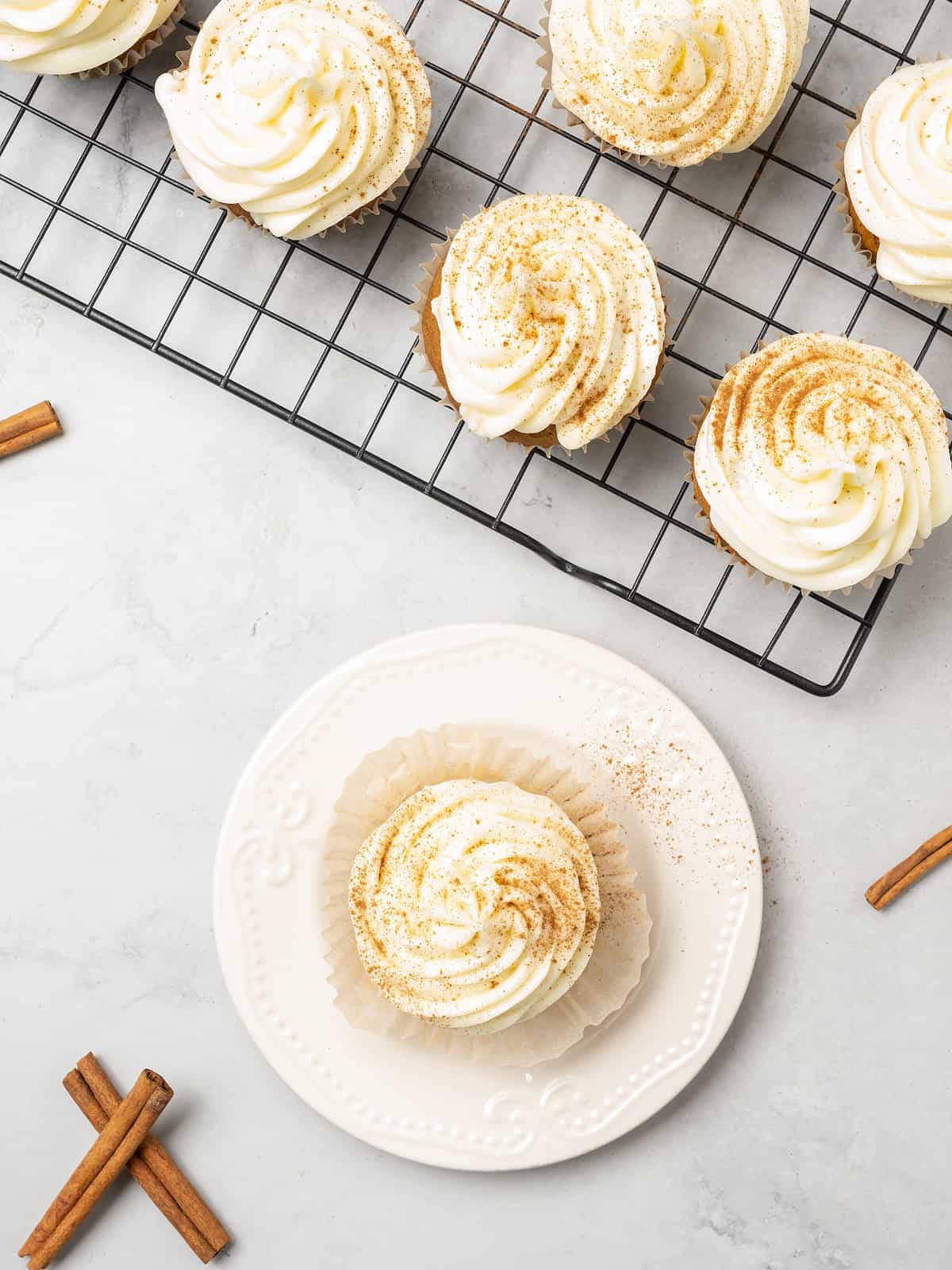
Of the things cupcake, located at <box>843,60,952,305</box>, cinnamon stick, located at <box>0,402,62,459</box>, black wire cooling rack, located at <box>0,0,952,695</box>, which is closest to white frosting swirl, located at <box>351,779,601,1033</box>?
black wire cooling rack, located at <box>0,0,952,695</box>

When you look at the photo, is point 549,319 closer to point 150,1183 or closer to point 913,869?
point 913,869

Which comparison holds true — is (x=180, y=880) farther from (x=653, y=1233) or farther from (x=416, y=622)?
(x=653, y=1233)

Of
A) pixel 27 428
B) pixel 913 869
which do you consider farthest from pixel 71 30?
pixel 913 869

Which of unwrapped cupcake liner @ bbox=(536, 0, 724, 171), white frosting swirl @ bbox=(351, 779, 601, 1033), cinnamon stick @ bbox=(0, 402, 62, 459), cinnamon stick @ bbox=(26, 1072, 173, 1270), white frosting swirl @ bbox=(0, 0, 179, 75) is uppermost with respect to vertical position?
unwrapped cupcake liner @ bbox=(536, 0, 724, 171)

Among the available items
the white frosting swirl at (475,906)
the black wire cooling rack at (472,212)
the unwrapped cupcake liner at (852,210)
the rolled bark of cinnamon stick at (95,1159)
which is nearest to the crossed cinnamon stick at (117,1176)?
the rolled bark of cinnamon stick at (95,1159)

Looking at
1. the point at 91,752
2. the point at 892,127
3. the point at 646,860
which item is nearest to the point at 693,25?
the point at 892,127

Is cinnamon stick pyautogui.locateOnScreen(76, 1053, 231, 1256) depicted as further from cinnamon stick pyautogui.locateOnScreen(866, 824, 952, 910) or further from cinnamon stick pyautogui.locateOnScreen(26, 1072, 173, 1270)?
cinnamon stick pyautogui.locateOnScreen(866, 824, 952, 910)
